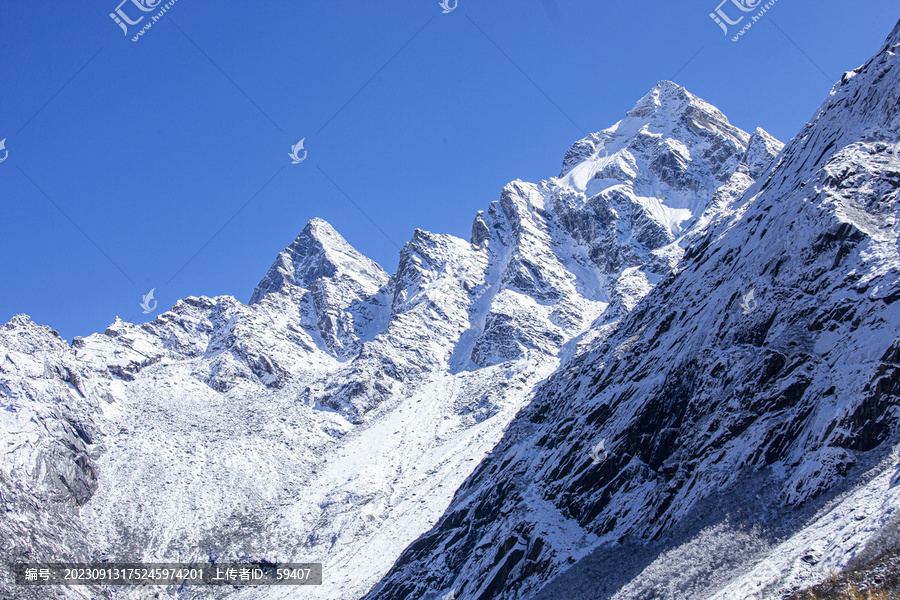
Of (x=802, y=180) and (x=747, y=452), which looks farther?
(x=802, y=180)

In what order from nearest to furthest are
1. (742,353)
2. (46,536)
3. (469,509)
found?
(742,353)
(469,509)
(46,536)

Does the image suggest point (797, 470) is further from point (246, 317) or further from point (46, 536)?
point (246, 317)

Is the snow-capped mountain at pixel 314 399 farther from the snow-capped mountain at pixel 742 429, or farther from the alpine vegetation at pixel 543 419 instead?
the snow-capped mountain at pixel 742 429

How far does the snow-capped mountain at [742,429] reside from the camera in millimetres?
34375

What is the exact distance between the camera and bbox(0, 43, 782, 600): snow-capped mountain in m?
92.3

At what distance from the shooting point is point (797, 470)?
3703 cm

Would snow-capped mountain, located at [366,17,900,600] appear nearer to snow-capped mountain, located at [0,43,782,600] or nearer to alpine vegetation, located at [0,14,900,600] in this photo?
alpine vegetation, located at [0,14,900,600]

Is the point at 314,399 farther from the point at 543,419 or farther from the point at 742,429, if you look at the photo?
the point at 742,429

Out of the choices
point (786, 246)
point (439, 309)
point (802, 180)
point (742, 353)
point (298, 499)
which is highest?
point (439, 309)

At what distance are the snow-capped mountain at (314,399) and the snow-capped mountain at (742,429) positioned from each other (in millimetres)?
16996

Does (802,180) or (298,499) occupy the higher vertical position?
(298,499)

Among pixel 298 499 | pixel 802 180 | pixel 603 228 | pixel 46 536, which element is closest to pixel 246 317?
pixel 298 499

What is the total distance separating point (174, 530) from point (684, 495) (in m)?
84.4

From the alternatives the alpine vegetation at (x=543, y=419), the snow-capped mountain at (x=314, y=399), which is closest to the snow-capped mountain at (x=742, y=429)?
the alpine vegetation at (x=543, y=419)
